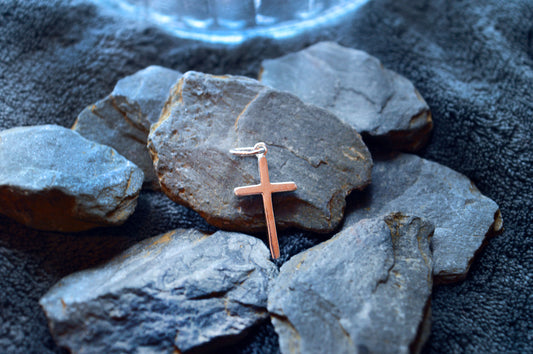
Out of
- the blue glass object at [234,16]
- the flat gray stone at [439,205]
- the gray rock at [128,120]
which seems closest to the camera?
the flat gray stone at [439,205]

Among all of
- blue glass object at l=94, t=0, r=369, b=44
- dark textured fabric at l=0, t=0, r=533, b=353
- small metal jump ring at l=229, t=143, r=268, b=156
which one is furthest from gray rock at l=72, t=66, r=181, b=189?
blue glass object at l=94, t=0, r=369, b=44

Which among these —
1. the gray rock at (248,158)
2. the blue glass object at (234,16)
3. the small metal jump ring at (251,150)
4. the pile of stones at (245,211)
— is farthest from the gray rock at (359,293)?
the blue glass object at (234,16)

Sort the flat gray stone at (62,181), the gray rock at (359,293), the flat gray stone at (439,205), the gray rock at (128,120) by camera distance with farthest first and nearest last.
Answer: the gray rock at (128,120), the flat gray stone at (439,205), the flat gray stone at (62,181), the gray rock at (359,293)

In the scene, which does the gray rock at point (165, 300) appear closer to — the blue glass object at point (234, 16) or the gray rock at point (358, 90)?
the gray rock at point (358, 90)

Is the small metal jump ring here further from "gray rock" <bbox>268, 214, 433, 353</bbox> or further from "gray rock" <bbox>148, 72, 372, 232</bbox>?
"gray rock" <bbox>268, 214, 433, 353</bbox>

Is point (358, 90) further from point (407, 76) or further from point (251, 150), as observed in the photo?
point (251, 150)
